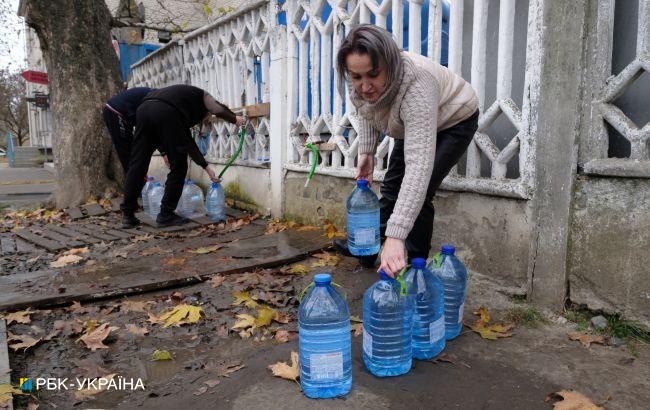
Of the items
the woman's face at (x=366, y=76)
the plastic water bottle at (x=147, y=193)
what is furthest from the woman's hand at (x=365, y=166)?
the plastic water bottle at (x=147, y=193)

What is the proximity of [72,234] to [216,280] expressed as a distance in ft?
8.65

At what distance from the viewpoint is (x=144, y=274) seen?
3.49m

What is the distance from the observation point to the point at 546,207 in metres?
2.60

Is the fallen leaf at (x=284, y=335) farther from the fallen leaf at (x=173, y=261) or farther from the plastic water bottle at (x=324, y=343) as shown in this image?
the fallen leaf at (x=173, y=261)

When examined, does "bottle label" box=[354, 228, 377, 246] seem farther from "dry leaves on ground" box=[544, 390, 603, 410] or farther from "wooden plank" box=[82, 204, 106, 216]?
"wooden plank" box=[82, 204, 106, 216]

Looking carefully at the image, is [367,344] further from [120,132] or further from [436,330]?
[120,132]

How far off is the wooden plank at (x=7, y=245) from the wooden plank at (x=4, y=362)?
2483 mm

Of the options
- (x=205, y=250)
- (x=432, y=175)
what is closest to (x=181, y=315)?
(x=205, y=250)

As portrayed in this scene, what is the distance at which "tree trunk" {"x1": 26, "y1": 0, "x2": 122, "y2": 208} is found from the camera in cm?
659

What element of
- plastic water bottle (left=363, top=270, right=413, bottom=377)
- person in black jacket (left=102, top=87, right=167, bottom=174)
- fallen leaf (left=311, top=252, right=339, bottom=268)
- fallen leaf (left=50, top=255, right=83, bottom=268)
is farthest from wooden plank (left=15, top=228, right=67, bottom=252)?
plastic water bottle (left=363, top=270, right=413, bottom=377)

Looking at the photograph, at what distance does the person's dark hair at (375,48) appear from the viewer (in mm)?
2037

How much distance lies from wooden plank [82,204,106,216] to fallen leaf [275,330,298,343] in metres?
4.53

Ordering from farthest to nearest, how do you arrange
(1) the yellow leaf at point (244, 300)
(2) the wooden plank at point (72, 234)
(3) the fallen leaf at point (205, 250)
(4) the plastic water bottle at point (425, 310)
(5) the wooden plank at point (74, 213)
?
(5) the wooden plank at point (74, 213) → (2) the wooden plank at point (72, 234) → (3) the fallen leaf at point (205, 250) → (1) the yellow leaf at point (244, 300) → (4) the plastic water bottle at point (425, 310)

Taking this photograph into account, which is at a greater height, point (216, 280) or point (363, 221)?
point (363, 221)
